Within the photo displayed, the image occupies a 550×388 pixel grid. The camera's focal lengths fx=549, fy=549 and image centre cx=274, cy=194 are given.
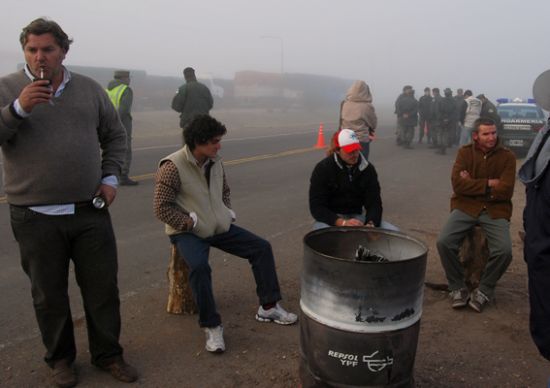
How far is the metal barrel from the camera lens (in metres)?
2.66

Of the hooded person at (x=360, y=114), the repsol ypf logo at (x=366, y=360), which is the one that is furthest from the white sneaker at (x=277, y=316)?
the hooded person at (x=360, y=114)

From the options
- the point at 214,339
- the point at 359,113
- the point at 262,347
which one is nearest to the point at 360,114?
the point at 359,113

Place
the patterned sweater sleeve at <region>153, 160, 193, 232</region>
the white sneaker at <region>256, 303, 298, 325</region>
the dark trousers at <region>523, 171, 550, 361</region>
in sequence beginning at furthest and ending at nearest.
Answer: the white sneaker at <region>256, 303, 298, 325</region>
the patterned sweater sleeve at <region>153, 160, 193, 232</region>
the dark trousers at <region>523, 171, 550, 361</region>

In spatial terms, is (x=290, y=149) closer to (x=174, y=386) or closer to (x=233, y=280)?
(x=233, y=280)

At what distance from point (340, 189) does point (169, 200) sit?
1.61m

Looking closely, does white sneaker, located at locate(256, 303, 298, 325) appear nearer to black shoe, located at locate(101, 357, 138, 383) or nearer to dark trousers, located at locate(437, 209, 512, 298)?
black shoe, located at locate(101, 357, 138, 383)

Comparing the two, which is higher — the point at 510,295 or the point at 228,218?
the point at 228,218

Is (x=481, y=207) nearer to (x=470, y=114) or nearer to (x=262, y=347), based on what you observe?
(x=262, y=347)

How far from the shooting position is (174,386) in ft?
11.4

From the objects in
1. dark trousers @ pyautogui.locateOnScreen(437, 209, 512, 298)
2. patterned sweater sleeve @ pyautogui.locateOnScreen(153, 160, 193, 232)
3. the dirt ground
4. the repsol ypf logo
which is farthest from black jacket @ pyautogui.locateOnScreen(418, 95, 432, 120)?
the repsol ypf logo

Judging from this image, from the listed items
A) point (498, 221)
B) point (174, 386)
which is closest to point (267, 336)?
point (174, 386)

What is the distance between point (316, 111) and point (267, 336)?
44681mm

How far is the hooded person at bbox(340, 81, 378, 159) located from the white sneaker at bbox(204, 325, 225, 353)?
18.2 ft

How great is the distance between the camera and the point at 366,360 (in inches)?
107
